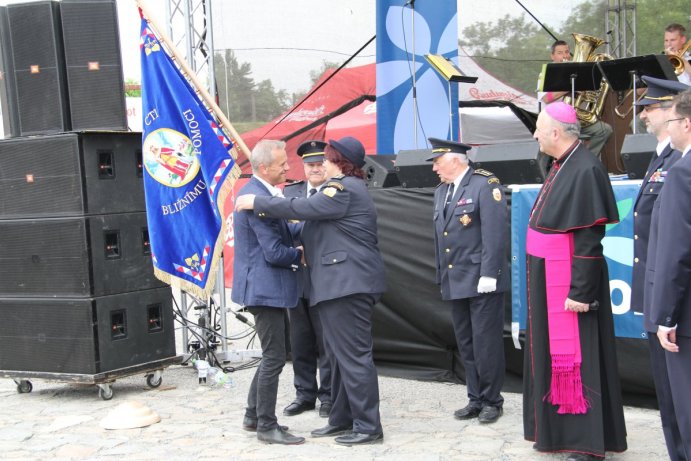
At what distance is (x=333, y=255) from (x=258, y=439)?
4.19 ft

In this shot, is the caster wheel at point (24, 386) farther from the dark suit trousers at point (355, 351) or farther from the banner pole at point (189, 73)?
the dark suit trousers at point (355, 351)

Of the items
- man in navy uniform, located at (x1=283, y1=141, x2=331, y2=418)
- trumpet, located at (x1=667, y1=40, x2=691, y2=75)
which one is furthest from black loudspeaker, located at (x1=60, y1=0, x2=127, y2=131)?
trumpet, located at (x1=667, y1=40, x2=691, y2=75)

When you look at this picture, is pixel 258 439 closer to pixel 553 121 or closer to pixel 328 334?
pixel 328 334

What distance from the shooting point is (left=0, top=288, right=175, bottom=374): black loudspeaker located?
655cm

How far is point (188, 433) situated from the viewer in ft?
18.5

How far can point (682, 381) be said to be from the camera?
3.70 meters

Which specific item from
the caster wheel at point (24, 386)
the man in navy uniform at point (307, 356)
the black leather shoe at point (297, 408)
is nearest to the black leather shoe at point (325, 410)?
the man in navy uniform at point (307, 356)

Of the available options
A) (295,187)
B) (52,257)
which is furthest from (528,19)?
(52,257)

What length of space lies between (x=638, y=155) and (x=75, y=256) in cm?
421

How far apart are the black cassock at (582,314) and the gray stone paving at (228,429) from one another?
0.29m

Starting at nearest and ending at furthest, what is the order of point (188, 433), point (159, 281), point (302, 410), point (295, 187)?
1. point (188, 433)
2. point (302, 410)
3. point (295, 187)
4. point (159, 281)

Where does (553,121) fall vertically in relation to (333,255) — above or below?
above

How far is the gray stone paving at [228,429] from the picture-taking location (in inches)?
200

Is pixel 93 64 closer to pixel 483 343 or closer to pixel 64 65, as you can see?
pixel 64 65
